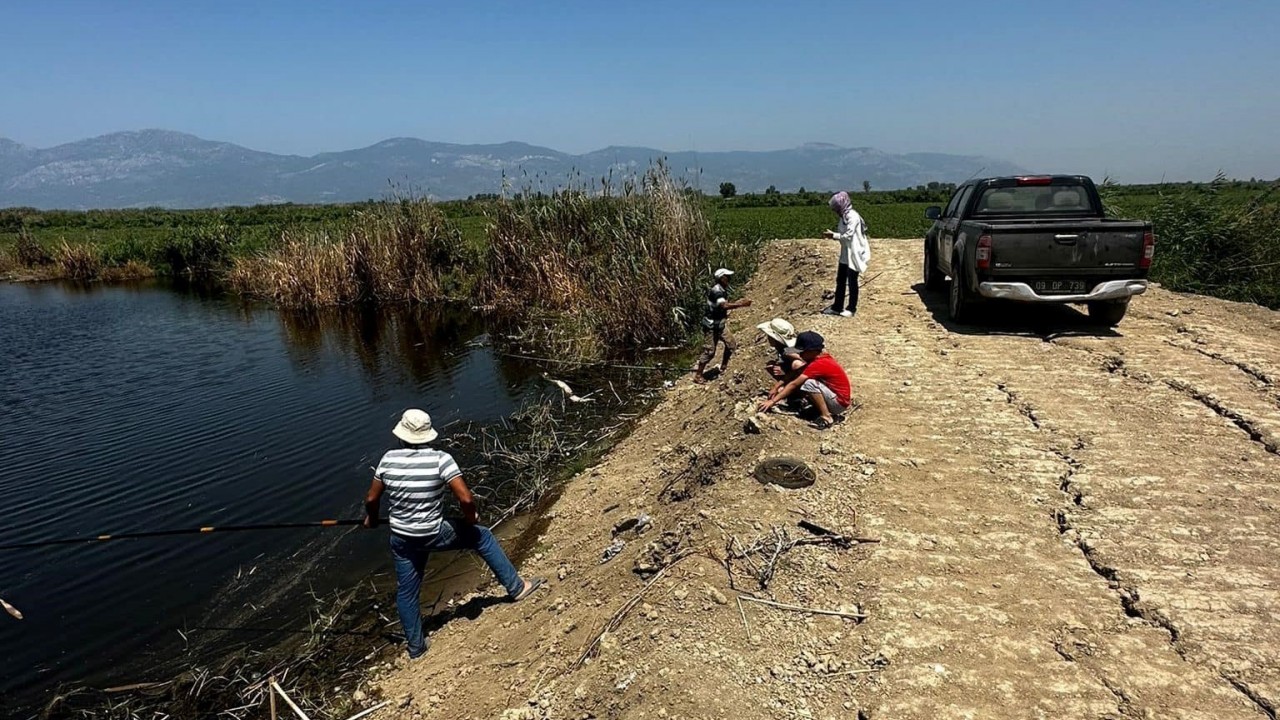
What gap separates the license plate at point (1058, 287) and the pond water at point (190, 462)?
24.6 feet

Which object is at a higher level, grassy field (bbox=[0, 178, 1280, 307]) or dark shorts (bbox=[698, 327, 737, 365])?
grassy field (bbox=[0, 178, 1280, 307])

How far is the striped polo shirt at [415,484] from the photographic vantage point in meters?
4.74

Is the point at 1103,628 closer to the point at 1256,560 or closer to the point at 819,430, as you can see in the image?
the point at 1256,560

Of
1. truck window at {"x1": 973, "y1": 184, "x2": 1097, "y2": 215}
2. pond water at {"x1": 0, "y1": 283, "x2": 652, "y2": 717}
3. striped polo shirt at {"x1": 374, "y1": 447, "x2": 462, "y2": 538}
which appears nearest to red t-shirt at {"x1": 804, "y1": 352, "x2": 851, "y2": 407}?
striped polo shirt at {"x1": 374, "y1": 447, "x2": 462, "y2": 538}

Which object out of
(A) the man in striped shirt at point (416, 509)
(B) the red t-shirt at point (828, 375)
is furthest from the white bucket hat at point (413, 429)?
(B) the red t-shirt at point (828, 375)

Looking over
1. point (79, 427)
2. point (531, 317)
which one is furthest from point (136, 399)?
point (531, 317)

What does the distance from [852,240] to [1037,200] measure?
305 centimetres

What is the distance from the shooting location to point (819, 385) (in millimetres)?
6172

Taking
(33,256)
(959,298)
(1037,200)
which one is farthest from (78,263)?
(1037,200)

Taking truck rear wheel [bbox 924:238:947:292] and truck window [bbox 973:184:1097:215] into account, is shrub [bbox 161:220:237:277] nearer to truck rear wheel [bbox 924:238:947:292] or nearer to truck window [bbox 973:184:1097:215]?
truck rear wheel [bbox 924:238:947:292]

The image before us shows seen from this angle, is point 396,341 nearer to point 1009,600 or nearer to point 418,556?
point 418,556

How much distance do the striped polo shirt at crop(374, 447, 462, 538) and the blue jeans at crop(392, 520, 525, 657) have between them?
134 millimetres

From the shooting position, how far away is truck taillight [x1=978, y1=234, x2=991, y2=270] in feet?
27.1

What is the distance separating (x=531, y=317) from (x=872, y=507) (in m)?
12.4
